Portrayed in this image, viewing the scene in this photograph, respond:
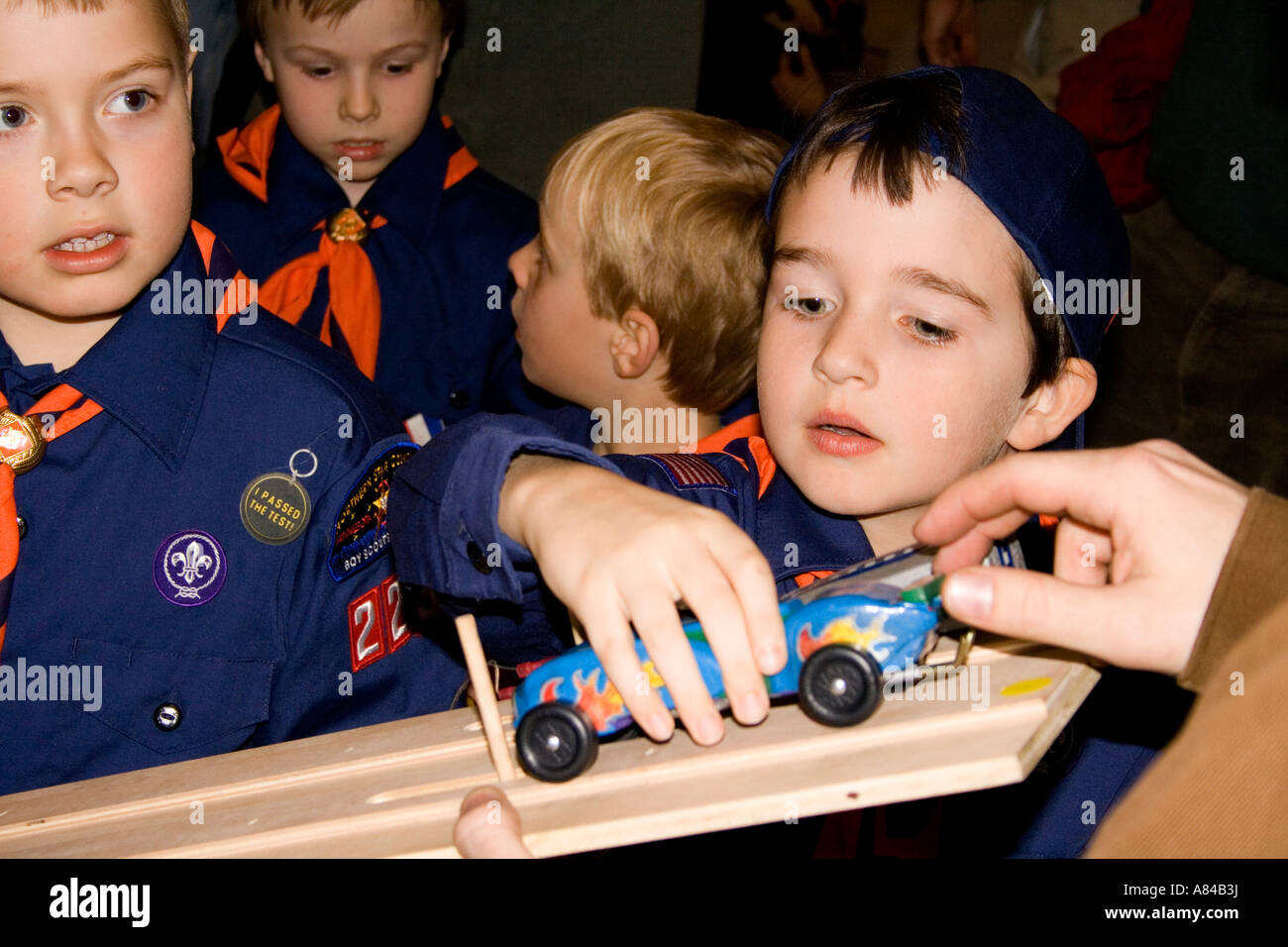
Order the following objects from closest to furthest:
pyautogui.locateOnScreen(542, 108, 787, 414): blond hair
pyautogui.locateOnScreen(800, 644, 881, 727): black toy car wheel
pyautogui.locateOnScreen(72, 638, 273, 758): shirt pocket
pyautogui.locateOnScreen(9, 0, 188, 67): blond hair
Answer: pyautogui.locateOnScreen(800, 644, 881, 727): black toy car wheel → pyautogui.locateOnScreen(9, 0, 188, 67): blond hair → pyautogui.locateOnScreen(72, 638, 273, 758): shirt pocket → pyautogui.locateOnScreen(542, 108, 787, 414): blond hair

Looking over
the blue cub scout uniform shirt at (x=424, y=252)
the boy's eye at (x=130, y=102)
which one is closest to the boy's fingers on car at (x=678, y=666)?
the boy's eye at (x=130, y=102)

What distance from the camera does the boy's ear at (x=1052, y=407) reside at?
1.38 metres

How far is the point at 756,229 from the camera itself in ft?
6.72

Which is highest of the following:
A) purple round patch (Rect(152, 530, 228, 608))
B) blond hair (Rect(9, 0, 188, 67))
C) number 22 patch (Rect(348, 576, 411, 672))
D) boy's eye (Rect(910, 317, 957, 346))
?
blond hair (Rect(9, 0, 188, 67))

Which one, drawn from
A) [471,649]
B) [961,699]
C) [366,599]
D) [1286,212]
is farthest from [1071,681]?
[1286,212]

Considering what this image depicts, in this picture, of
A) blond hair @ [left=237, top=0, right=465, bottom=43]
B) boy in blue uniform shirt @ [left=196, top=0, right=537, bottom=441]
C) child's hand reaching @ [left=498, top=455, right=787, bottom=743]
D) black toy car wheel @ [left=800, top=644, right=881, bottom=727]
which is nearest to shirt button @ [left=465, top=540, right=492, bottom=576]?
child's hand reaching @ [left=498, top=455, right=787, bottom=743]

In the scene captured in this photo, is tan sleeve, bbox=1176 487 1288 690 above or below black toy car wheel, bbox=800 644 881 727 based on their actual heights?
above

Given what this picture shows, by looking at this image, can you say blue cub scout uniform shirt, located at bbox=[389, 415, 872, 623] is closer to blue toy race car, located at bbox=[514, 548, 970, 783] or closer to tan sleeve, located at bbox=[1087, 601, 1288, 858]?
blue toy race car, located at bbox=[514, 548, 970, 783]

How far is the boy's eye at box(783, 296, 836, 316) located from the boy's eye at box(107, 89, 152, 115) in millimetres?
781

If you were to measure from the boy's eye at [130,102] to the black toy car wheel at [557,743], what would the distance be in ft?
2.91

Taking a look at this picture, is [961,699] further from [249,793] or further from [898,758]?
[249,793]

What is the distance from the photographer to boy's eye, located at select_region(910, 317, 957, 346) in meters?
1.24
